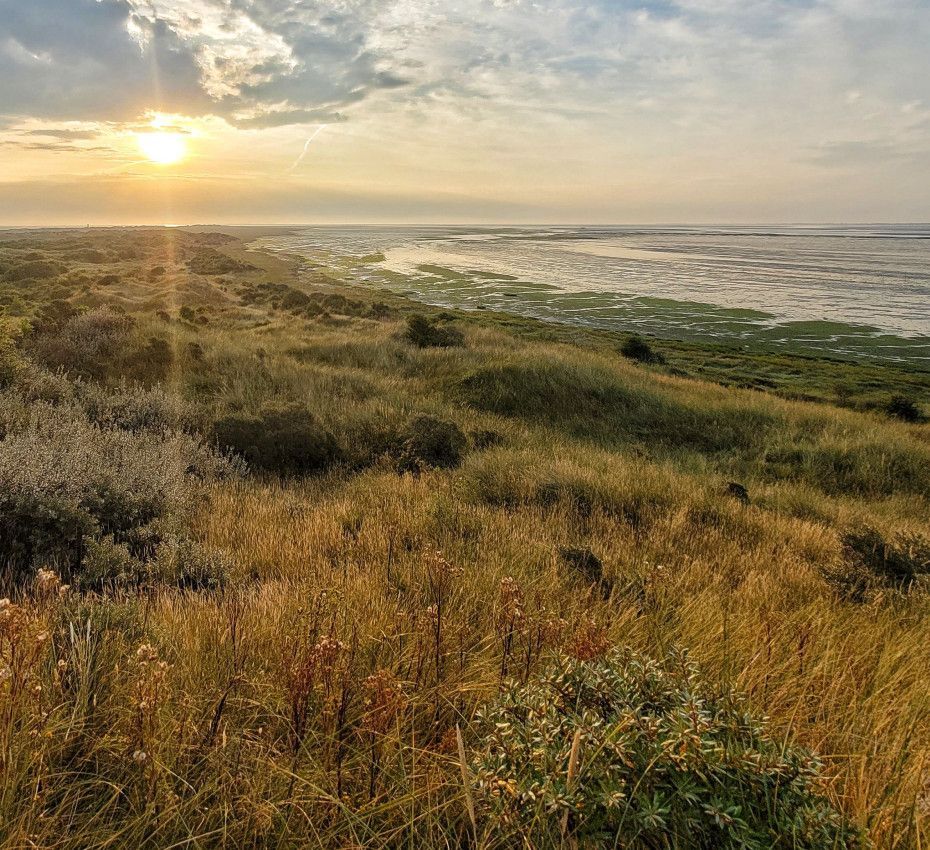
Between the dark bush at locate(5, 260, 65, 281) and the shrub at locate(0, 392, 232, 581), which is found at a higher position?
the dark bush at locate(5, 260, 65, 281)

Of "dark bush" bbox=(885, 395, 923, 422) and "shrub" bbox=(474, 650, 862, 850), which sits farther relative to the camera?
"dark bush" bbox=(885, 395, 923, 422)

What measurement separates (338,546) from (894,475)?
1449 cm

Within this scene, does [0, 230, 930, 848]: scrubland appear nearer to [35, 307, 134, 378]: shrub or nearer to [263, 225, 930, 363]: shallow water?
[35, 307, 134, 378]: shrub

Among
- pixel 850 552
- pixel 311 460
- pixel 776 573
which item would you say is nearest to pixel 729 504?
pixel 850 552

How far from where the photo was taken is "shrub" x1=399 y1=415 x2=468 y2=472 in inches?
368

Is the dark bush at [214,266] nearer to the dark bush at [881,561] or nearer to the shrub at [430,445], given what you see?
the shrub at [430,445]

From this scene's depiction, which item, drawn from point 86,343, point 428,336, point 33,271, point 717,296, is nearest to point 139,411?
point 86,343

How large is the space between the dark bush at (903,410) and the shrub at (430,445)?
71.3ft

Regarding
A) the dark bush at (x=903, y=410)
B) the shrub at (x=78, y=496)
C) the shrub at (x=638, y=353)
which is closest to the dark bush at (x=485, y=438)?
the shrub at (x=78, y=496)

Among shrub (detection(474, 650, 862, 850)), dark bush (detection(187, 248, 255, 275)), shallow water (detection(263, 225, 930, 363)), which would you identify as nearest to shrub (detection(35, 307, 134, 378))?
shrub (detection(474, 650, 862, 850))

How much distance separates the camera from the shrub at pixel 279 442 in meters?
9.02

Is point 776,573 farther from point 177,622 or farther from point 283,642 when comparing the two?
point 177,622

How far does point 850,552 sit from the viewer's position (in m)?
6.04

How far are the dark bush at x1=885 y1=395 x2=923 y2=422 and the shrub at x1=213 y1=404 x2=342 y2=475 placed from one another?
24.2 m
